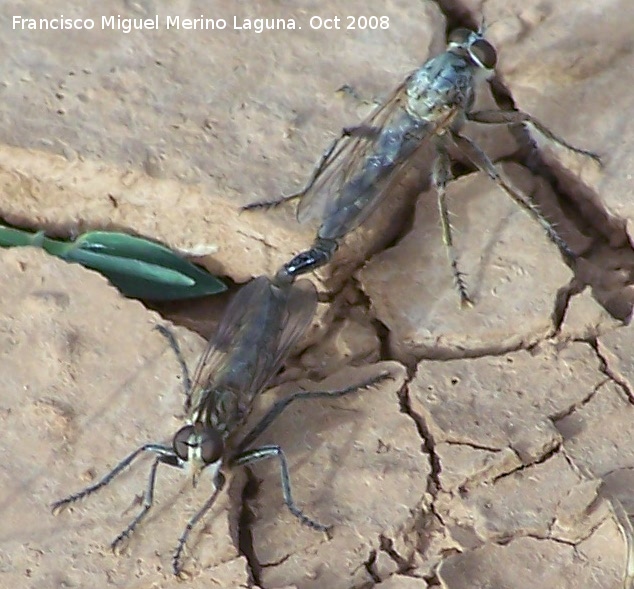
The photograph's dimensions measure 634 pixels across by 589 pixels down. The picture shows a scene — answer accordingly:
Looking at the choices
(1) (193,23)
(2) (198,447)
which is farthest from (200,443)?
(1) (193,23)

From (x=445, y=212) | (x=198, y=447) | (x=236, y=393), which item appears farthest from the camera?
(x=445, y=212)

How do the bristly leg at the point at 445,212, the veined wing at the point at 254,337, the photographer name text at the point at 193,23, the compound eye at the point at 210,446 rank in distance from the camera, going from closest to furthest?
the compound eye at the point at 210,446
the veined wing at the point at 254,337
the bristly leg at the point at 445,212
the photographer name text at the point at 193,23

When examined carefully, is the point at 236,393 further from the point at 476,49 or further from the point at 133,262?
the point at 476,49

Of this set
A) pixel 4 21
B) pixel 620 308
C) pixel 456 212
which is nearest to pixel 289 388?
pixel 456 212

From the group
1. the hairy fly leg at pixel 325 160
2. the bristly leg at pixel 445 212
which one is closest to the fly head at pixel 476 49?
the bristly leg at pixel 445 212

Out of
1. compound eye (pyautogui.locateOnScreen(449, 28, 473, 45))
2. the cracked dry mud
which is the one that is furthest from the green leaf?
compound eye (pyautogui.locateOnScreen(449, 28, 473, 45))

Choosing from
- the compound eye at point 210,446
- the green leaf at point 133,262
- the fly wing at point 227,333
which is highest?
the fly wing at point 227,333

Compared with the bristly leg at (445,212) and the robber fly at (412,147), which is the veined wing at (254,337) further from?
the bristly leg at (445,212)
